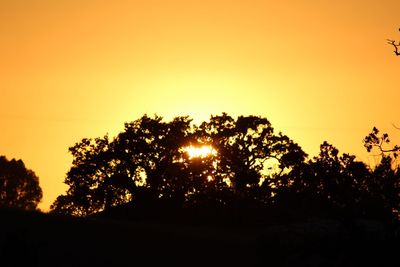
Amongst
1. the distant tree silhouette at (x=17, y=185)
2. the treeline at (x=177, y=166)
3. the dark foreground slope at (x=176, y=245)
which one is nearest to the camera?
the dark foreground slope at (x=176, y=245)

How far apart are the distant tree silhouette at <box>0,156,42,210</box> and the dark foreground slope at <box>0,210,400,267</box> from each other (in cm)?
7754

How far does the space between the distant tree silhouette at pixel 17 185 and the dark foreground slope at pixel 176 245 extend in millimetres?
77536

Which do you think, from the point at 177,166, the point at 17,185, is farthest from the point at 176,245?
the point at 17,185

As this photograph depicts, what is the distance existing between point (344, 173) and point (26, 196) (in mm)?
85418

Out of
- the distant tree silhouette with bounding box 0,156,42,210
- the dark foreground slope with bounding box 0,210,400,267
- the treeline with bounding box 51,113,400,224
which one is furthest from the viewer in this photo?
the distant tree silhouette with bounding box 0,156,42,210

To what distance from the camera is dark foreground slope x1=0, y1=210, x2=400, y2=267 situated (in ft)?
64.6

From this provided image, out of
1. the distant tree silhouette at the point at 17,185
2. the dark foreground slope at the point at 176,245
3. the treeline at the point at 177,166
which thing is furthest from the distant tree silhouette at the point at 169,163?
the distant tree silhouette at the point at 17,185

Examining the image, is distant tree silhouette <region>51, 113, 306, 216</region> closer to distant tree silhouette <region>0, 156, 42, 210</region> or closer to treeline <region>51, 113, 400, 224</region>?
treeline <region>51, 113, 400, 224</region>

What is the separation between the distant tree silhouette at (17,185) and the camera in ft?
337

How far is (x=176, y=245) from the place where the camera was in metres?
28.2

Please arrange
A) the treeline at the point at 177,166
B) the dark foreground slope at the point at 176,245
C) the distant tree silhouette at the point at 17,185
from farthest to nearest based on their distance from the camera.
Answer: the distant tree silhouette at the point at 17,185 → the treeline at the point at 177,166 → the dark foreground slope at the point at 176,245

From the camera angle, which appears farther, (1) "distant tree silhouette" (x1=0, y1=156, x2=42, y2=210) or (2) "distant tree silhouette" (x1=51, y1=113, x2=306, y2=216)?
(1) "distant tree silhouette" (x1=0, y1=156, x2=42, y2=210)

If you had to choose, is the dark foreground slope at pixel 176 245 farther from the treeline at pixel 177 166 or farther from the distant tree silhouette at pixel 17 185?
the distant tree silhouette at pixel 17 185

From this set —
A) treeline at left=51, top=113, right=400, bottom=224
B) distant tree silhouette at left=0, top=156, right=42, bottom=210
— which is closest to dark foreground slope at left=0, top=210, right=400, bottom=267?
treeline at left=51, top=113, right=400, bottom=224
